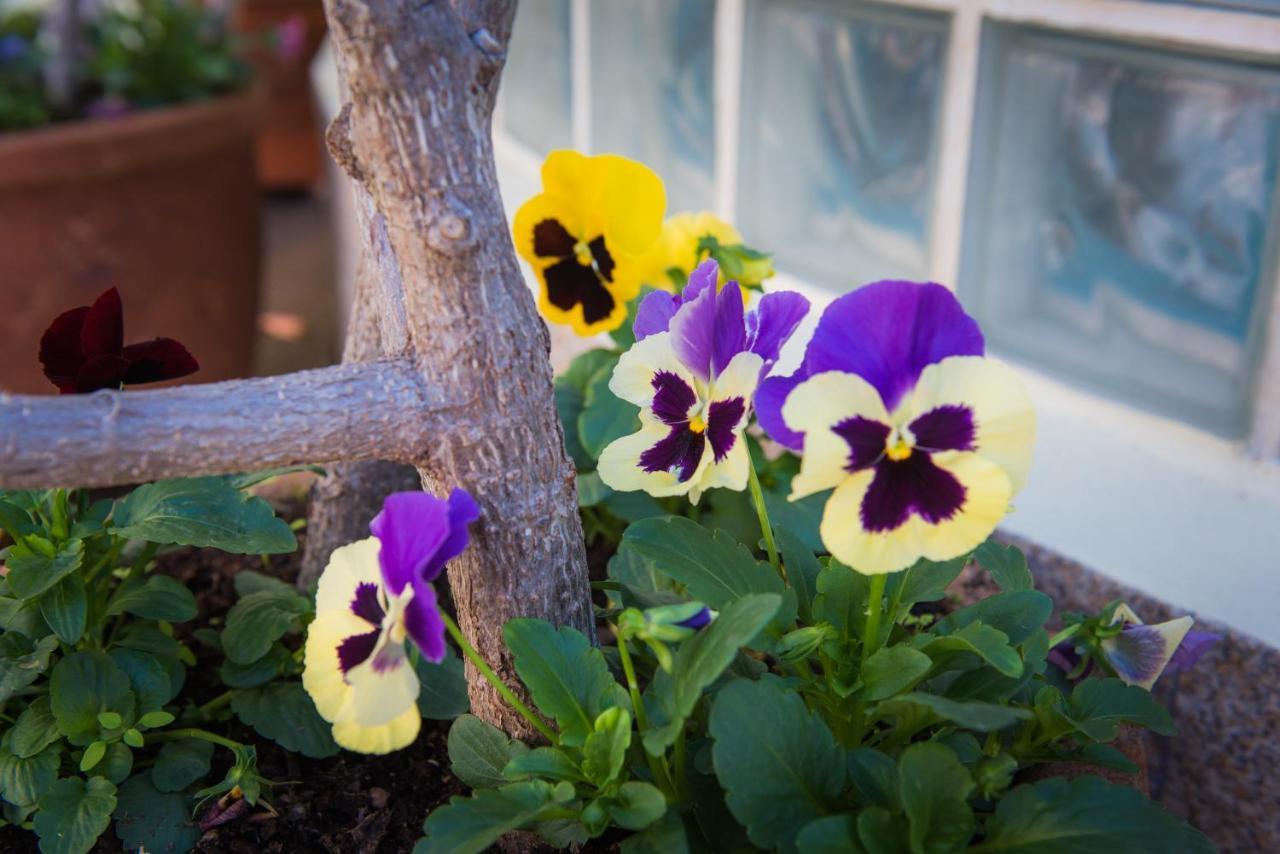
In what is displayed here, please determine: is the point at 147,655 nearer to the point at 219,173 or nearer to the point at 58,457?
the point at 58,457

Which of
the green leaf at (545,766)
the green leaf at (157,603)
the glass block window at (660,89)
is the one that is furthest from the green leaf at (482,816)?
the glass block window at (660,89)

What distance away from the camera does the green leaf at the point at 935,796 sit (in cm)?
68

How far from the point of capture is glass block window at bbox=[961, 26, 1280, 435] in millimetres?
1152

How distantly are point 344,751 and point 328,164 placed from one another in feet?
7.32

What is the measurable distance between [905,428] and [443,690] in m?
0.41

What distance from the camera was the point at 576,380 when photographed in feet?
4.00

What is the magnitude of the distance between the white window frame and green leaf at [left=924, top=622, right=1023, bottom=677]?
0.46 m

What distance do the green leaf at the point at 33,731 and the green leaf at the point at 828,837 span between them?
1.67ft

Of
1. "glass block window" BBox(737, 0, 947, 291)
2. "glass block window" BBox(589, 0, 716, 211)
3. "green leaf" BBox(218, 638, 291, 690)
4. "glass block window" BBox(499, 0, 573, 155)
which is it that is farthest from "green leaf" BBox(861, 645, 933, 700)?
"glass block window" BBox(499, 0, 573, 155)

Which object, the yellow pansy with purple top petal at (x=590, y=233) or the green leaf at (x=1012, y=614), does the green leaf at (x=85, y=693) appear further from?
the green leaf at (x=1012, y=614)

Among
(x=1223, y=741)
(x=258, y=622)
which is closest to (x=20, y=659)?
(x=258, y=622)

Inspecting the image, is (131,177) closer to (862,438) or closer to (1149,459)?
(1149,459)

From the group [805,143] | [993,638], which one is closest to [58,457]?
[993,638]

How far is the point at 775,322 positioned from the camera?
0.77m
